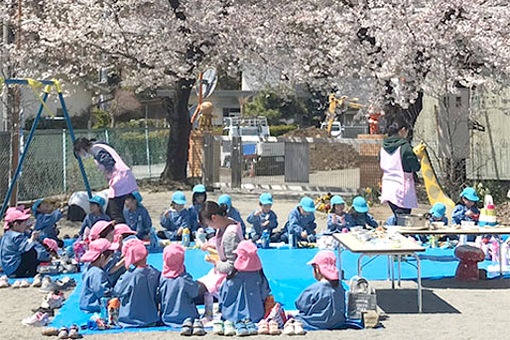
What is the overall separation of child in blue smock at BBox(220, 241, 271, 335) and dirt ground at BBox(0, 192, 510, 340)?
0.45 meters

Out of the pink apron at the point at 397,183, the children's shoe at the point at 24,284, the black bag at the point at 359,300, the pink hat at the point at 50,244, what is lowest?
the children's shoe at the point at 24,284

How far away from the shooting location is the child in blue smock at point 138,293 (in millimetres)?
7938

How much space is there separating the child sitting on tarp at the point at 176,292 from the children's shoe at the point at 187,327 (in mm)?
49

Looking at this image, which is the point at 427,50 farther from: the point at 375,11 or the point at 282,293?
the point at 282,293

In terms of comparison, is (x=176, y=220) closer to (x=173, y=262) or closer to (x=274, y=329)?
(x=173, y=262)

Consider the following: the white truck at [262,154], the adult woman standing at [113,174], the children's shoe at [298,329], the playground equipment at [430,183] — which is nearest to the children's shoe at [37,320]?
the children's shoe at [298,329]

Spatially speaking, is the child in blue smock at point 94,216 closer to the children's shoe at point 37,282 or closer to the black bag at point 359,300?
the children's shoe at point 37,282

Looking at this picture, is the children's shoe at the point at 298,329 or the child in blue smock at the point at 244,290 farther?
the child in blue smock at the point at 244,290

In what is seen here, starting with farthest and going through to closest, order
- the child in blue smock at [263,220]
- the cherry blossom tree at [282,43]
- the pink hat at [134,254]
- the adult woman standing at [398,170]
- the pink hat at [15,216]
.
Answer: the cherry blossom tree at [282,43] → the child in blue smock at [263,220] → the adult woman standing at [398,170] → the pink hat at [15,216] → the pink hat at [134,254]

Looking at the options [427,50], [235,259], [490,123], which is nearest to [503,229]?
[235,259]

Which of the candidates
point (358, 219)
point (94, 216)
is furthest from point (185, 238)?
point (358, 219)

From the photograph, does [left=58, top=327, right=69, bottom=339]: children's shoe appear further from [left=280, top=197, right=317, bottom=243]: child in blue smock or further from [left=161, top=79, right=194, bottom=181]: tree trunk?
[left=161, top=79, right=194, bottom=181]: tree trunk

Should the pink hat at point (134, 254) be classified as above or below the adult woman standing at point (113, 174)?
below

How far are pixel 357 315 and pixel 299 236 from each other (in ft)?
15.1
